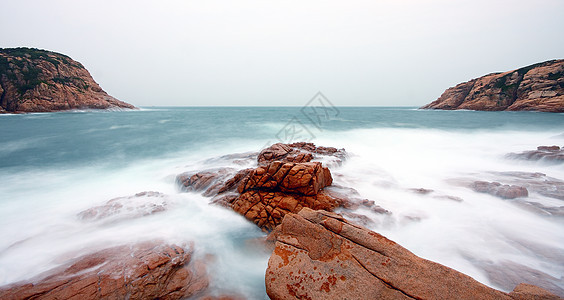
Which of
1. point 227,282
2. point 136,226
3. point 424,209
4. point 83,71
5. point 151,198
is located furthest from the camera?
point 83,71

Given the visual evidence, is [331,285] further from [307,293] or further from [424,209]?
[424,209]

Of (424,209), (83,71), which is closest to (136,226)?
(424,209)

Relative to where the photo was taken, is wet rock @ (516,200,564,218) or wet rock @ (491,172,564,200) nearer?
wet rock @ (516,200,564,218)

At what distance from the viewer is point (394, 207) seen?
A: 23.7 ft

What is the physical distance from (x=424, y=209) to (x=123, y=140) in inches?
951

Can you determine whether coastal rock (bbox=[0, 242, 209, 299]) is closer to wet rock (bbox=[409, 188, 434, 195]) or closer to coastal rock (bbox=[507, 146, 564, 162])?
wet rock (bbox=[409, 188, 434, 195])

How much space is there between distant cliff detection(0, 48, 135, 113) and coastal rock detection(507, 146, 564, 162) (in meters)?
75.8

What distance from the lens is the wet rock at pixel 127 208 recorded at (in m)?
6.70

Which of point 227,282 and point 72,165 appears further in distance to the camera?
point 72,165

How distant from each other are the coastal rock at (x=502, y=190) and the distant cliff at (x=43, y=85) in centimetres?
7335

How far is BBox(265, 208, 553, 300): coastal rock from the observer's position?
9.78 ft

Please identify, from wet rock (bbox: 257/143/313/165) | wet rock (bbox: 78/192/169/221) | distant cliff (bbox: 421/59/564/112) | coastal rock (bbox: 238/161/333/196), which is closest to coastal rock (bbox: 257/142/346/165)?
wet rock (bbox: 257/143/313/165)

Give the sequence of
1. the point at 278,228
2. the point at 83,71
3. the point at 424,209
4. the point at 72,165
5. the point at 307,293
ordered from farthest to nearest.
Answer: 1. the point at 83,71
2. the point at 72,165
3. the point at 424,209
4. the point at 278,228
5. the point at 307,293

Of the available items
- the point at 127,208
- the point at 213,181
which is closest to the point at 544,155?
the point at 213,181
